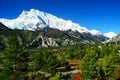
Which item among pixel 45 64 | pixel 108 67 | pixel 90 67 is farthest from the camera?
pixel 45 64

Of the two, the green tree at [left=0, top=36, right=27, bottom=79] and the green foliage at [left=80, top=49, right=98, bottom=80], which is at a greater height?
the green tree at [left=0, top=36, right=27, bottom=79]

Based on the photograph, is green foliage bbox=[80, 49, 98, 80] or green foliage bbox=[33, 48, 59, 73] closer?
green foliage bbox=[80, 49, 98, 80]

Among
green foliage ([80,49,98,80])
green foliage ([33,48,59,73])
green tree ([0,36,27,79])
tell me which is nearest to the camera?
green foliage ([80,49,98,80])

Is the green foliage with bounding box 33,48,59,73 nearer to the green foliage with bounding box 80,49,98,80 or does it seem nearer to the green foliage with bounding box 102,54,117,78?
the green foliage with bounding box 102,54,117,78

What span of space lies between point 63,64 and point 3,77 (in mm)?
54845

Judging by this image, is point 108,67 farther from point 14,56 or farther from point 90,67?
point 14,56

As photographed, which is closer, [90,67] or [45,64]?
[90,67]

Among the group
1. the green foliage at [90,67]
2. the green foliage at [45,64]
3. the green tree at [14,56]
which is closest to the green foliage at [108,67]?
the green foliage at [90,67]

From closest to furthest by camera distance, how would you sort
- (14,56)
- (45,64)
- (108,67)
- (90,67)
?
(90,67)
(14,56)
(108,67)
(45,64)

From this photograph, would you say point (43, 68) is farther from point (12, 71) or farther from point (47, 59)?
point (12, 71)

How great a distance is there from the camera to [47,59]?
9719cm

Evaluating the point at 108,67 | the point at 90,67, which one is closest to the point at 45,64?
the point at 108,67

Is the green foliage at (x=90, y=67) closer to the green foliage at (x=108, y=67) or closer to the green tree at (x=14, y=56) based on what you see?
the green foliage at (x=108, y=67)

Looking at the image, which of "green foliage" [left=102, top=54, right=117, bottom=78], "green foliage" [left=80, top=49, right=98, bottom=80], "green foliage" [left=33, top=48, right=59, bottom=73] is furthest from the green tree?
"green foliage" [left=33, top=48, right=59, bottom=73]
